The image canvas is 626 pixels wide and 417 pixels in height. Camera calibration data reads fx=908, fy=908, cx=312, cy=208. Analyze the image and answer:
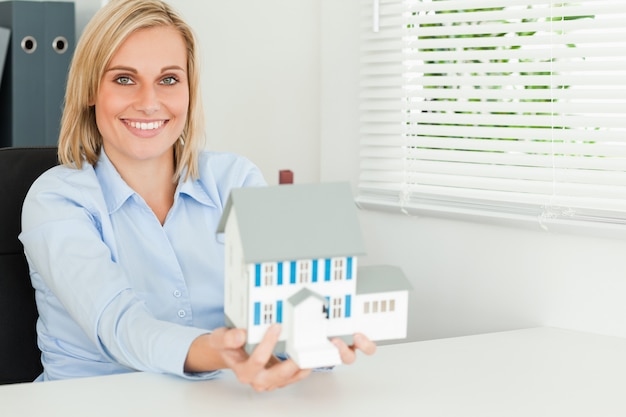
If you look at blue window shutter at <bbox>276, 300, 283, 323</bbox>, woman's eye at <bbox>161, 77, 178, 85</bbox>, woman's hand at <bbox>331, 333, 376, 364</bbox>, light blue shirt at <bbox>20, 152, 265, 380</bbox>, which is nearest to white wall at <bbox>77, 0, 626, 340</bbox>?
light blue shirt at <bbox>20, 152, 265, 380</bbox>

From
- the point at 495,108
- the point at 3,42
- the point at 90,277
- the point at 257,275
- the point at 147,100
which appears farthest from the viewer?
the point at 3,42

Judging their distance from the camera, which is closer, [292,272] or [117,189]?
[292,272]

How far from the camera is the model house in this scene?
1087 mm

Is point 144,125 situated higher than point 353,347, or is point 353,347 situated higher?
point 144,125

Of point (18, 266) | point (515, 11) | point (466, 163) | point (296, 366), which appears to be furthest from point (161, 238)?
point (515, 11)

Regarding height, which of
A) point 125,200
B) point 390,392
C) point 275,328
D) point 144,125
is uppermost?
point 144,125

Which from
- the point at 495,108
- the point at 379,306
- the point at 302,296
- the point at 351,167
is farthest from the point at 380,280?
the point at 351,167

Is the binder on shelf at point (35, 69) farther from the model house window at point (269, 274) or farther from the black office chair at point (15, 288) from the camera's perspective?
the model house window at point (269, 274)

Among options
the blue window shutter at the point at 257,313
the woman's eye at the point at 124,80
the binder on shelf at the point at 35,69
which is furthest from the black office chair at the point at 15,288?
the blue window shutter at the point at 257,313

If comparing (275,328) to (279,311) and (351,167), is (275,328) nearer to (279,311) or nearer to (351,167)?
(279,311)

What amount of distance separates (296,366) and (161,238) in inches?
20.8

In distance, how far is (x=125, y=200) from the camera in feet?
5.21

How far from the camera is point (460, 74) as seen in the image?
191 centimetres

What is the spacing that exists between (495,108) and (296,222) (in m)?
0.83
